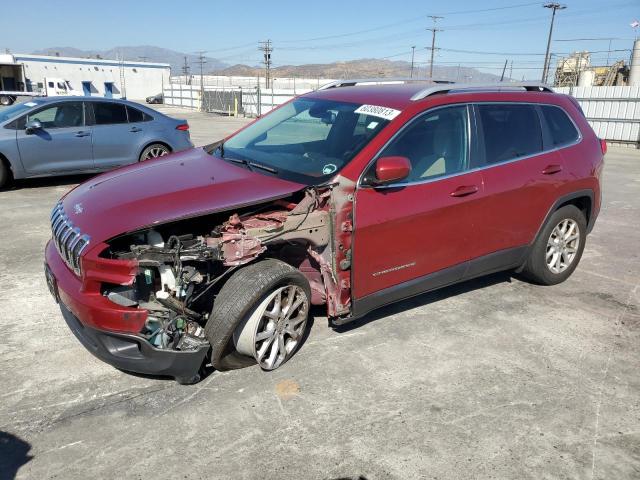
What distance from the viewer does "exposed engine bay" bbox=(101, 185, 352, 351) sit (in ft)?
9.84

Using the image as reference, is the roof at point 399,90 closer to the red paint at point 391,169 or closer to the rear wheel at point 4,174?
the red paint at point 391,169

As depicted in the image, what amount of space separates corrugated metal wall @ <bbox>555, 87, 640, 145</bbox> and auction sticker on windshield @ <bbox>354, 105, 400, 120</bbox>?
18.6 metres

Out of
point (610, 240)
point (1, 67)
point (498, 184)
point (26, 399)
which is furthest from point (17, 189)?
point (1, 67)

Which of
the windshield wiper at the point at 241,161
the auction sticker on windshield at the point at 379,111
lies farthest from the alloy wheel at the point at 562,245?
the windshield wiper at the point at 241,161

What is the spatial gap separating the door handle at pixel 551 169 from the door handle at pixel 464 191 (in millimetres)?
969

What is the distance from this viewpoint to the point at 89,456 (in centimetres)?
268

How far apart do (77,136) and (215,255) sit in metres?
6.76

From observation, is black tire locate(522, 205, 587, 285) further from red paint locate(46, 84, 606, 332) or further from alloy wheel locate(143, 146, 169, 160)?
alloy wheel locate(143, 146, 169, 160)

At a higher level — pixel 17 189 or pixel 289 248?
pixel 289 248

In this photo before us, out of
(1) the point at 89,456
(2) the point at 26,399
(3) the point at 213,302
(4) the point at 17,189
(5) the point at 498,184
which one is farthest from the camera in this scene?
(4) the point at 17,189

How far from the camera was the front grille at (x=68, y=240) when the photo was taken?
3025 mm

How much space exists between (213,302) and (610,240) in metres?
5.80

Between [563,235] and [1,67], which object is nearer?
[563,235]

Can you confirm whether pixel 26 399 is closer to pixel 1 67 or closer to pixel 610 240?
pixel 610 240
